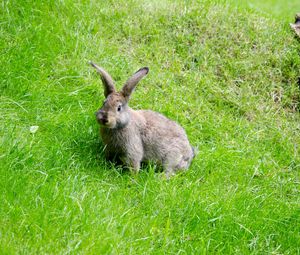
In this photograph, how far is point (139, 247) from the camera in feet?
15.7

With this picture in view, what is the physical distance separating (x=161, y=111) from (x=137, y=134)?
1.05 m

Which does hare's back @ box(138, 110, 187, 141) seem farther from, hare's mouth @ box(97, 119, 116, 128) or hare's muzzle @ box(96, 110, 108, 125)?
hare's muzzle @ box(96, 110, 108, 125)

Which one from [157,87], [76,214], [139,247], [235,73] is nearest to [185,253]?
[139,247]

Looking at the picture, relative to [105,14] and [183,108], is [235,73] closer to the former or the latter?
[183,108]

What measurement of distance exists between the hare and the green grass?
160 mm

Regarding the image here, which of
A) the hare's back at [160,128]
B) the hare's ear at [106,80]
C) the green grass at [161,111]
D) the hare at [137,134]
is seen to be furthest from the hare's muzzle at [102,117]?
the hare's back at [160,128]

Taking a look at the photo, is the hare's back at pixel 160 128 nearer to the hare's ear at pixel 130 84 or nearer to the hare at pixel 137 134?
the hare at pixel 137 134

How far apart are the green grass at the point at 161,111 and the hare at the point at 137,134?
0.52 ft

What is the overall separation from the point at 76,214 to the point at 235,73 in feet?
14.2

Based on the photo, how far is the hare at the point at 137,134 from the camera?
591 centimetres

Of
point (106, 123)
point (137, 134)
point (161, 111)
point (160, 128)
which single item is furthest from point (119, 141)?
point (161, 111)

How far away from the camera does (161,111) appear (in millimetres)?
7273

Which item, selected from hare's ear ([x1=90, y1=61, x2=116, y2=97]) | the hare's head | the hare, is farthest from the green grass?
hare's ear ([x1=90, y1=61, x2=116, y2=97])

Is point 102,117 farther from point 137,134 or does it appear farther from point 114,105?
point 137,134
